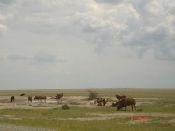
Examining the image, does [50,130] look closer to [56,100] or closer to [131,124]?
[131,124]

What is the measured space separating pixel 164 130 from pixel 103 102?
1153 inches

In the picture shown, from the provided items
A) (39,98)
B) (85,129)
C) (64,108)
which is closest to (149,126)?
(85,129)

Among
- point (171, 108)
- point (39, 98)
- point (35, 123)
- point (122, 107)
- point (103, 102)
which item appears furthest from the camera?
point (39, 98)

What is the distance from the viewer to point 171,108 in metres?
47.3

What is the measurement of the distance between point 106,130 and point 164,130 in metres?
4.10

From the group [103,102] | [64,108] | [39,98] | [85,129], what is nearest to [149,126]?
[85,129]

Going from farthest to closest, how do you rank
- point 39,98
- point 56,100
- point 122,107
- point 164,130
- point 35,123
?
point 56,100 → point 39,98 → point 122,107 → point 35,123 → point 164,130

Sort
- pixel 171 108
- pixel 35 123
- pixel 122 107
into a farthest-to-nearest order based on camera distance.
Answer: pixel 122 107
pixel 171 108
pixel 35 123

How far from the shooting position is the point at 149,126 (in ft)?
97.3

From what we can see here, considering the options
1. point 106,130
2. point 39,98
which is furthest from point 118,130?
point 39,98

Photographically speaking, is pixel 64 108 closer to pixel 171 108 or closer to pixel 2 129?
pixel 171 108

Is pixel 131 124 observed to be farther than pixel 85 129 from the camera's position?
Yes

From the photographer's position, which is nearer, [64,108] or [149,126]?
[149,126]

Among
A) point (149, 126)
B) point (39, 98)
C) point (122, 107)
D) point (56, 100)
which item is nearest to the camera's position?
point (149, 126)
